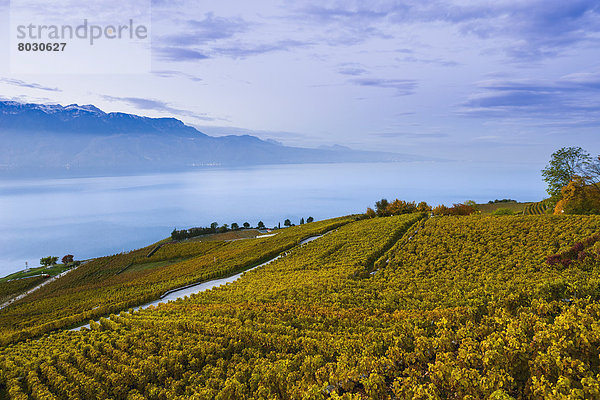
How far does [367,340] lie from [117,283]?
38875mm

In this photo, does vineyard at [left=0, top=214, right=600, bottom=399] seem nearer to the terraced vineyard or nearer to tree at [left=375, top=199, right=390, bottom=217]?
the terraced vineyard

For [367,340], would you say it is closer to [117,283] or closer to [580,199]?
[580,199]

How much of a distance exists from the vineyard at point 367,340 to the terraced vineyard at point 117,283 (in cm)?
435

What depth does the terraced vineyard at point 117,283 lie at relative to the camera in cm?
2442

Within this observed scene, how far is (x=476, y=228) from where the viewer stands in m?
30.6

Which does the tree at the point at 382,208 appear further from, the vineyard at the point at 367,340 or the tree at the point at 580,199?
the vineyard at the point at 367,340

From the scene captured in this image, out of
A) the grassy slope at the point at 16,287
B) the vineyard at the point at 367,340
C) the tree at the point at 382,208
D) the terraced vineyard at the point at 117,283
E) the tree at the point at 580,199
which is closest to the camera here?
the vineyard at the point at 367,340

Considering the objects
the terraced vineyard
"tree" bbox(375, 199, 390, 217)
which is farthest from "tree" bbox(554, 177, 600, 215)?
the terraced vineyard

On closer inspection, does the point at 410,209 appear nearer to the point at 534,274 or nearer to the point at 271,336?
the point at 534,274

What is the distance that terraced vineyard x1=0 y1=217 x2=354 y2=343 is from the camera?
80.1ft

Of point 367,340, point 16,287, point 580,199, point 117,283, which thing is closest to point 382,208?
point 580,199

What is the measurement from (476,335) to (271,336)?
7710 millimetres

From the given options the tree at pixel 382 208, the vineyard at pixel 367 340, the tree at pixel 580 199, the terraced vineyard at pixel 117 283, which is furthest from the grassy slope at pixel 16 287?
the tree at pixel 580 199

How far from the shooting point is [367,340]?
11594 mm
